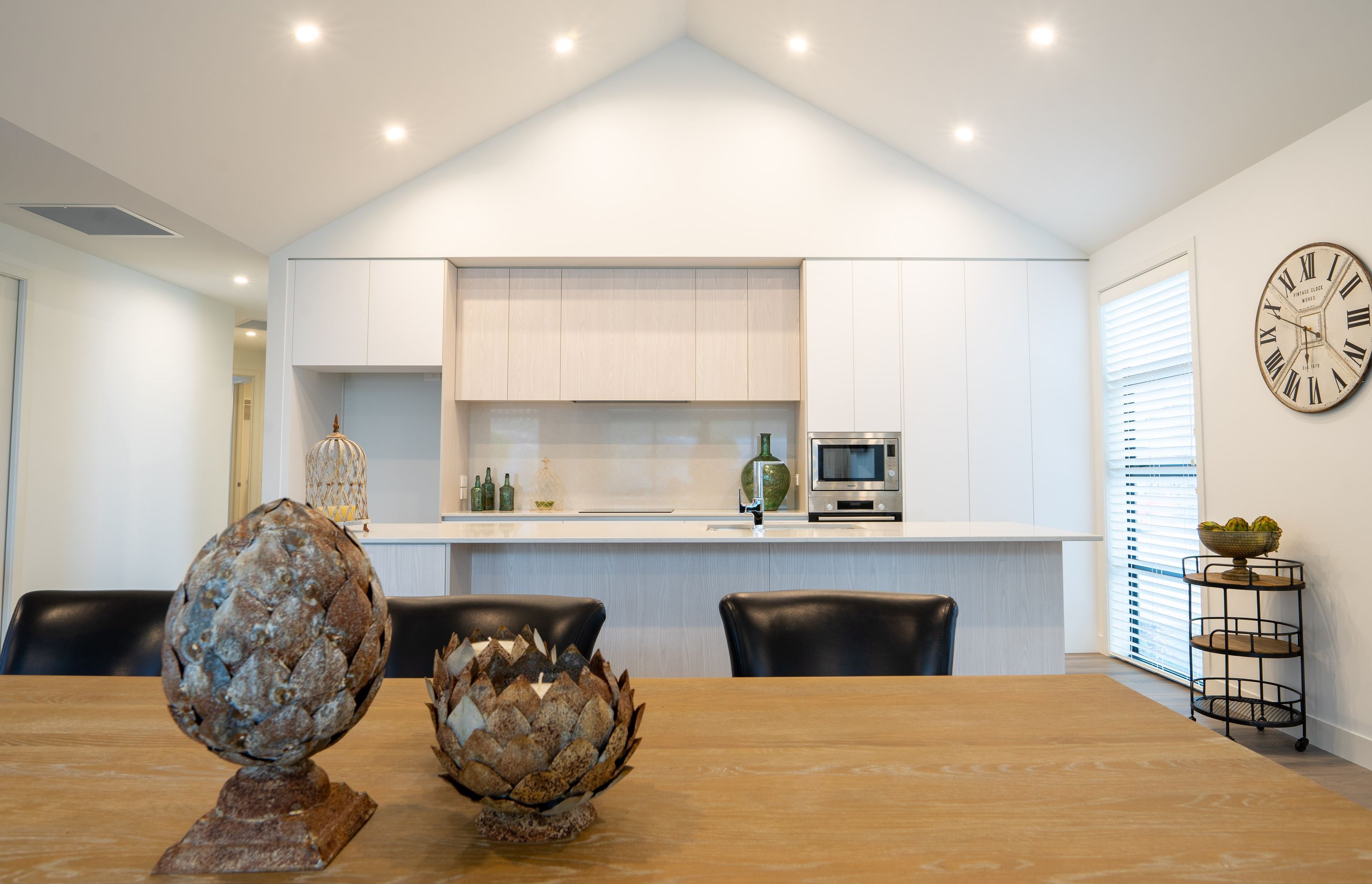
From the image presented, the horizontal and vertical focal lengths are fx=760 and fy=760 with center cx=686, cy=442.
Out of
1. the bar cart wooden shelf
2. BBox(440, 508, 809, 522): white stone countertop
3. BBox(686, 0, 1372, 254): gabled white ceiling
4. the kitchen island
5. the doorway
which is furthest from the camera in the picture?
the doorway

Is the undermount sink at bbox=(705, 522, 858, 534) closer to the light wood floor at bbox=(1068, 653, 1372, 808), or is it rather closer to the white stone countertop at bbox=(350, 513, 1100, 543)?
the white stone countertop at bbox=(350, 513, 1100, 543)

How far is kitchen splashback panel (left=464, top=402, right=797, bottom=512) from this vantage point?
4.89 meters

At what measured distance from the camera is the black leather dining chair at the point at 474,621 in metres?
1.33

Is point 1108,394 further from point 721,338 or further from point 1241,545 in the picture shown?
point 721,338

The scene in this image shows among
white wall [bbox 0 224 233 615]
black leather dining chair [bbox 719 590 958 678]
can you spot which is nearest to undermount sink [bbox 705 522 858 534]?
black leather dining chair [bbox 719 590 958 678]

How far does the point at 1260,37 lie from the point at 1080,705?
280 cm

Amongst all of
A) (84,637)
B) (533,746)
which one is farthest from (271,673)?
(84,637)

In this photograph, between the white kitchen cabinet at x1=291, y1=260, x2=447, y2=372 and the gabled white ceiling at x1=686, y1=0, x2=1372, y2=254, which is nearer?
the gabled white ceiling at x1=686, y1=0, x2=1372, y2=254

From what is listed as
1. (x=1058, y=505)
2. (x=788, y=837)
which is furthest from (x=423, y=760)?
(x=1058, y=505)

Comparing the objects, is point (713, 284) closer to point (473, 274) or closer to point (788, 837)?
point (473, 274)

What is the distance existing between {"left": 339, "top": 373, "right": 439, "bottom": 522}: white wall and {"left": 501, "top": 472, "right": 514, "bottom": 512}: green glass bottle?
470mm

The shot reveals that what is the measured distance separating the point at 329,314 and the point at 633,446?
1.95 meters

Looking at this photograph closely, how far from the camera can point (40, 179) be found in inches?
125

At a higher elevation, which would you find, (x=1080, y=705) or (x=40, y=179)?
(x=40, y=179)
